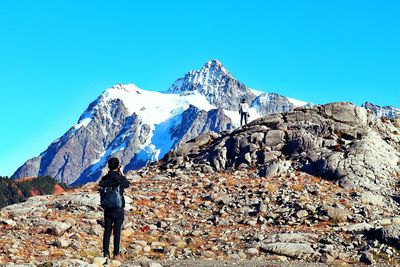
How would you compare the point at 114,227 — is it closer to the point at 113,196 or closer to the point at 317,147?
the point at 113,196

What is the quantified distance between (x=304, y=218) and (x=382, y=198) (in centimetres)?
611

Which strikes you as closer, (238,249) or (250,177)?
(238,249)

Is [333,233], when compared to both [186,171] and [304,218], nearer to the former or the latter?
[304,218]

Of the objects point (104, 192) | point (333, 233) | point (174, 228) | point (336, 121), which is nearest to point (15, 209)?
point (174, 228)

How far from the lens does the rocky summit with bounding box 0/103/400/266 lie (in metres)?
21.1

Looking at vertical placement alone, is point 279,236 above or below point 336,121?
below

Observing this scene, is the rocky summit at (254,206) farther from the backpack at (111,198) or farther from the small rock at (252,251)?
the backpack at (111,198)

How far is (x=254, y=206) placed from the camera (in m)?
28.6

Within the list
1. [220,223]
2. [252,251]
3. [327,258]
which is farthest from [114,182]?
[220,223]

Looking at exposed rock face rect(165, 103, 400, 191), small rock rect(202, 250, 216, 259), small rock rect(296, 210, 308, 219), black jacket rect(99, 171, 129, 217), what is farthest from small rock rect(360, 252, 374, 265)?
exposed rock face rect(165, 103, 400, 191)

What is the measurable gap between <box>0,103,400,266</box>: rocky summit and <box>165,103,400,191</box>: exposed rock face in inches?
3.3

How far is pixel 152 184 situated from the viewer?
112 feet

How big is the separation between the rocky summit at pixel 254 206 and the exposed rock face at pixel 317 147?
0.08 metres

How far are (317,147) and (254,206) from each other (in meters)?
10.3
